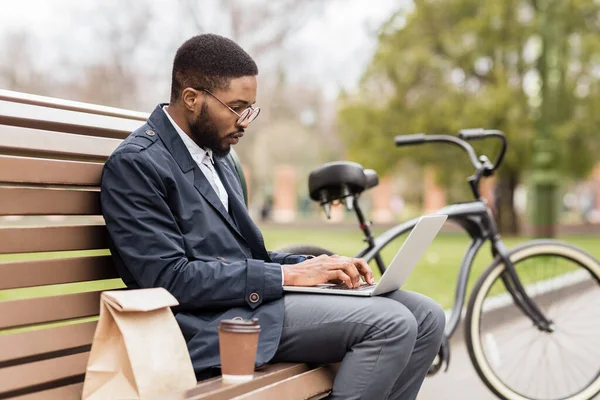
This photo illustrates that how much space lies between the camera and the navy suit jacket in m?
2.54

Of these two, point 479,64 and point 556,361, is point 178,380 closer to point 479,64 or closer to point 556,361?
point 556,361

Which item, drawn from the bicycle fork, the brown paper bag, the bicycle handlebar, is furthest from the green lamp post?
the brown paper bag

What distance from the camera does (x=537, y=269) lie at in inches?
184

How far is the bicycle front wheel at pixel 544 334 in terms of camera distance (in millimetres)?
4297

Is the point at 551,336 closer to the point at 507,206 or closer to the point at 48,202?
the point at 48,202

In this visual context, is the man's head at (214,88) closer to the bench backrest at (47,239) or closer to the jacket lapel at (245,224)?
the jacket lapel at (245,224)

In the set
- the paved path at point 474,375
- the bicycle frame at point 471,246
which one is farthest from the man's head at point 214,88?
the paved path at point 474,375

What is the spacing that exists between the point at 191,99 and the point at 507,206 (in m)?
23.2

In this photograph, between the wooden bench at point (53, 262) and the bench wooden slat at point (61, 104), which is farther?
the bench wooden slat at point (61, 104)

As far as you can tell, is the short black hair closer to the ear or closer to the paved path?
the ear

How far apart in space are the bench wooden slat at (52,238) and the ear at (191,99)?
1.56 feet

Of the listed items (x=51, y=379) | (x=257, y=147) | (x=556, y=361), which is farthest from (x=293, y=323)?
(x=257, y=147)

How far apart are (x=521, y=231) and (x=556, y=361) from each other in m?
22.9

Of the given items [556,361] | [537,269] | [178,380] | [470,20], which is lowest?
[556,361]
